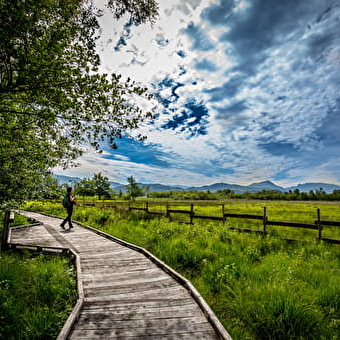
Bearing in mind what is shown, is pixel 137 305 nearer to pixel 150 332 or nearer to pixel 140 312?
pixel 140 312

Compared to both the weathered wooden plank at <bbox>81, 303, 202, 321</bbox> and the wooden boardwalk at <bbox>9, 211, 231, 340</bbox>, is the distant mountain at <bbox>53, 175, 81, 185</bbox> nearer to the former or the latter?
the wooden boardwalk at <bbox>9, 211, 231, 340</bbox>

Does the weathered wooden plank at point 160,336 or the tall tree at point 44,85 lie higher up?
the tall tree at point 44,85

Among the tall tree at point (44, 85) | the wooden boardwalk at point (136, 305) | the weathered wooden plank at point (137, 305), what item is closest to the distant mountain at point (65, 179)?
the tall tree at point (44, 85)

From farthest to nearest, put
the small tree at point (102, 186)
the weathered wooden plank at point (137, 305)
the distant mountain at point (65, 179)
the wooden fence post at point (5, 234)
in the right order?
the small tree at point (102, 186)
the wooden fence post at point (5, 234)
the distant mountain at point (65, 179)
the weathered wooden plank at point (137, 305)

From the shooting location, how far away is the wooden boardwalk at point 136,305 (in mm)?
2842

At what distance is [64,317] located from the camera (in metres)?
3.20

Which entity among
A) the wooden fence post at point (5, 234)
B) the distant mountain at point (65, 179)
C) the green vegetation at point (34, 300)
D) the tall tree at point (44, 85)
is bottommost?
the green vegetation at point (34, 300)

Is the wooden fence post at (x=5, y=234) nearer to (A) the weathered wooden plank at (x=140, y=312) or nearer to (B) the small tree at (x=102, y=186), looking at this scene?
(A) the weathered wooden plank at (x=140, y=312)

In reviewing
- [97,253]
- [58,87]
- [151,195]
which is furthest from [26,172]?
[151,195]

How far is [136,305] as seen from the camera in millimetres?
3551

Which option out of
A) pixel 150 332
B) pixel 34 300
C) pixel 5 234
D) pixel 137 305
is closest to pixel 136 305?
pixel 137 305

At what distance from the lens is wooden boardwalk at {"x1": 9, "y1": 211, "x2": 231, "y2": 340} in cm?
284

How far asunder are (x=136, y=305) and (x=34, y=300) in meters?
2.04

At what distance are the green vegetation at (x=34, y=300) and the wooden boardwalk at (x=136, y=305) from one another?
290mm
